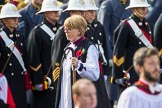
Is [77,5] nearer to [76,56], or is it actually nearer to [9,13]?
[9,13]

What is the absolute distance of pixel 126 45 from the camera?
14805 mm

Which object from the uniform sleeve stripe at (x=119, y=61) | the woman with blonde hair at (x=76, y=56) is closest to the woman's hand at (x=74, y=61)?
the woman with blonde hair at (x=76, y=56)

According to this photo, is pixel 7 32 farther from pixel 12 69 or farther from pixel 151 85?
pixel 151 85

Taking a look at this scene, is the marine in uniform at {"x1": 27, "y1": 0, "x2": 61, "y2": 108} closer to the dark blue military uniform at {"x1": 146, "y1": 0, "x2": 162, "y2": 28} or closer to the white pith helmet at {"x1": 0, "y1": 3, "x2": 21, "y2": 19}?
the white pith helmet at {"x1": 0, "y1": 3, "x2": 21, "y2": 19}

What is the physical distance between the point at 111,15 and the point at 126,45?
110 inches

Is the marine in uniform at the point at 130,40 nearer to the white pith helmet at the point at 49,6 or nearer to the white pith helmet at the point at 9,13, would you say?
the white pith helmet at the point at 49,6

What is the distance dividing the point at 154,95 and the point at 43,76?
17.5 ft

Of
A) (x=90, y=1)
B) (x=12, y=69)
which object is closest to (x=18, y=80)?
(x=12, y=69)

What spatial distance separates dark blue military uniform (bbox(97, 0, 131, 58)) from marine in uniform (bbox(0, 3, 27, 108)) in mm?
3027

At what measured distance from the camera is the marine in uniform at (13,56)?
1430 centimetres

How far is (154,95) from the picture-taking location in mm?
9516

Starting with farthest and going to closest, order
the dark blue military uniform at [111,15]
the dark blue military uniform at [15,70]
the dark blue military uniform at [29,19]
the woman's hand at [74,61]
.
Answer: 1. the dark blue military uniform at [111,15]
2. the dark blue military uniform at [29,19]
3. the dark blue military uniform at [15,70]
4. the woman's hand at [74,61]

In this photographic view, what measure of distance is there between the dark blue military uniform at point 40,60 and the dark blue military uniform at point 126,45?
101 centimetres

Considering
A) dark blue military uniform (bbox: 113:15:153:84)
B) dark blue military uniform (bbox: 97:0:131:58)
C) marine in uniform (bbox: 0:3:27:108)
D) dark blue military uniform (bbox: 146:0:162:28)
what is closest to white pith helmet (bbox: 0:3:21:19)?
marine in uniform (bbox: 0:3:27:108)
